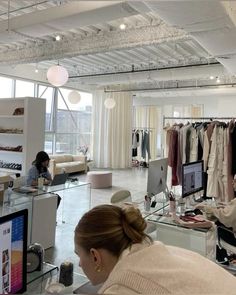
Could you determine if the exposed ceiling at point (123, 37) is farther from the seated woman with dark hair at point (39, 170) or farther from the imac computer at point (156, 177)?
the seated woman with dark hair at point (39, 170)

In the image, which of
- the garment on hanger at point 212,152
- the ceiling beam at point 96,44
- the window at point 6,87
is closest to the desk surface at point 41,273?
the garment on hanger at point 212,152

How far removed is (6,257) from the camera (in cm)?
127

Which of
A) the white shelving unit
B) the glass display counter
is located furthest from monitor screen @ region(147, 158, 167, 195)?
the white shelving unit

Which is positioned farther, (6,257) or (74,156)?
(74,156)

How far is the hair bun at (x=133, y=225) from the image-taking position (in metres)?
1.07

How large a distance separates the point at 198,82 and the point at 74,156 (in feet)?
15.5

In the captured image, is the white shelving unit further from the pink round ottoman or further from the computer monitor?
the computer monitor

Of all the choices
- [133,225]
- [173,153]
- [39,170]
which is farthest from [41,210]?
[133,225]

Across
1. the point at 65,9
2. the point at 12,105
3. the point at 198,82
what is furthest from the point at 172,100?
the point at 65,9

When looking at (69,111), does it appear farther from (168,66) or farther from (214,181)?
(214,181)

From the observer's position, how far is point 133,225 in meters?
1.10

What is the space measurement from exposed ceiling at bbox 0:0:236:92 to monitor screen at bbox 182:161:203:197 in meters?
1.54

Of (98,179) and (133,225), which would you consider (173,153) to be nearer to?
(98,179)

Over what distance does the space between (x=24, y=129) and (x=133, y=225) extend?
222 inches
